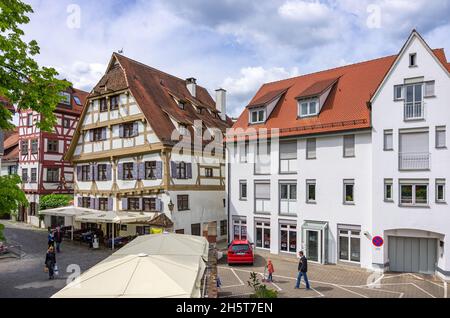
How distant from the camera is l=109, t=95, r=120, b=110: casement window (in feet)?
93.8

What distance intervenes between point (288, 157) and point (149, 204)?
10.8 meters

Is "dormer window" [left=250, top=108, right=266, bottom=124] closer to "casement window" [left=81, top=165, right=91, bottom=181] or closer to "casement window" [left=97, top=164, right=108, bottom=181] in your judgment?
"casement window" [left=97, top=164, right=108, bottom=181]

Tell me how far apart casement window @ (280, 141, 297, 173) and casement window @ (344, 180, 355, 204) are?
11.3 ft

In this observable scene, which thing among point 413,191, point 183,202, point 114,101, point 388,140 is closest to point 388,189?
point 413,191

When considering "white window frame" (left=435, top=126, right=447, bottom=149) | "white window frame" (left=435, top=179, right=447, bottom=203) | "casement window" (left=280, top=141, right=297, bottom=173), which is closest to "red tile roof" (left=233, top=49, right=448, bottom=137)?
"casement window" (left=280, top=141, right=297, bottom=173)

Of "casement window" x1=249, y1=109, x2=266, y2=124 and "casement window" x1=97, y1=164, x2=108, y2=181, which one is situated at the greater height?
"casement window" x1=249, y1=109, x2=266, y2=124

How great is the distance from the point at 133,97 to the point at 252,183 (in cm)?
1115

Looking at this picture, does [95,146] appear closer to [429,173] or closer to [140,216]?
[140,216]

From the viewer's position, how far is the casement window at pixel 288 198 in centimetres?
2320

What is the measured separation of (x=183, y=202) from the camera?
26.9 m

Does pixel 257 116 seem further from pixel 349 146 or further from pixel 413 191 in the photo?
pixel 413 191

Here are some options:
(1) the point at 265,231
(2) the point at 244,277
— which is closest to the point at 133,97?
(1) the point at 265,231

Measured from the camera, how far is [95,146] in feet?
99.4

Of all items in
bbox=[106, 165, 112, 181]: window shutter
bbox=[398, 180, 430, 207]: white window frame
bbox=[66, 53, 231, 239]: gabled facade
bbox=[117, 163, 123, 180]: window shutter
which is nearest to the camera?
bbox=[398, 180, 430, 207]: white window frame
